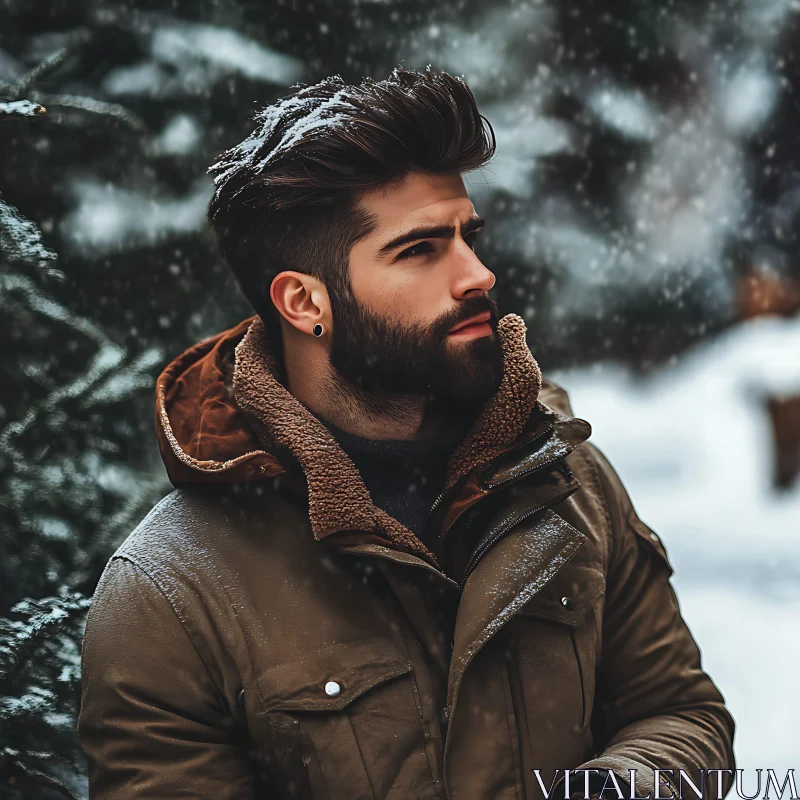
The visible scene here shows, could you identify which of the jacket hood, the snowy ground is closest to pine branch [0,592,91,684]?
the jacket hood

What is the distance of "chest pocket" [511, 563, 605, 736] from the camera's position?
205 cm

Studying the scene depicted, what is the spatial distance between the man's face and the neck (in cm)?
5

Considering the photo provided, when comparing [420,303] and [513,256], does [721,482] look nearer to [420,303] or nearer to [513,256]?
[513,256]

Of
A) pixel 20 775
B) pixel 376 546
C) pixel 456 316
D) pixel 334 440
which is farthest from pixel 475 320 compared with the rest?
pixel 20 775

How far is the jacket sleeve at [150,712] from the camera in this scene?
187cm

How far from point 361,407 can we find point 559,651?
0.74 metres

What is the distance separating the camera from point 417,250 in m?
2.25

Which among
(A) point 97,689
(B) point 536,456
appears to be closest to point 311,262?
(B) point 536,456

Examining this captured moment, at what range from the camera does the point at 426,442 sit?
7.45 feet

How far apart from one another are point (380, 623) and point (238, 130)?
1678 mm

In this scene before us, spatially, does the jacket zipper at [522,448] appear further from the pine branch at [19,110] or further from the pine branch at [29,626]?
the pine branch at [19,110]

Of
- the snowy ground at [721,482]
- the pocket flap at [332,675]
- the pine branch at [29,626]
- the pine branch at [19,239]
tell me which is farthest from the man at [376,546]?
the snowy ground at [721,482]

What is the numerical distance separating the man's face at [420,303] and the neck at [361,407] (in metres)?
0.05

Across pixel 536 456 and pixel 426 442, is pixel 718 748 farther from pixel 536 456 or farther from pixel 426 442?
pixel 426 442
